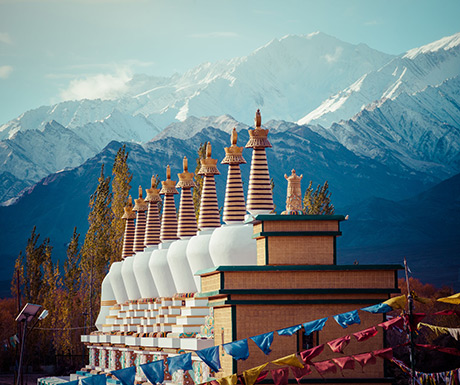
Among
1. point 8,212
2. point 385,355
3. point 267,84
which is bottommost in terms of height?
point 385,355

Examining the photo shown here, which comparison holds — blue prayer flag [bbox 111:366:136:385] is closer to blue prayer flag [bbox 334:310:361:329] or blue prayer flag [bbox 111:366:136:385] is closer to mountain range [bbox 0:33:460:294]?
blue prayer flag [bbox 334:310:361:329]

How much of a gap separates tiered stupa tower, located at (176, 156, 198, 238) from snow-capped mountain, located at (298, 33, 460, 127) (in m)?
138

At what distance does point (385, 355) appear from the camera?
15.0 meters

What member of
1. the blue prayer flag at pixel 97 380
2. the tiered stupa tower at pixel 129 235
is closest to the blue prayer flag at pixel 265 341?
the blue prayer flag at pixel 97 380

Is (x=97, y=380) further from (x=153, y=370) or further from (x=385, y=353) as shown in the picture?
(x=385, y=353)

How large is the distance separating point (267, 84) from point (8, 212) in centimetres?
6363

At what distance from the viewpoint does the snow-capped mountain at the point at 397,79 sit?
545 ft

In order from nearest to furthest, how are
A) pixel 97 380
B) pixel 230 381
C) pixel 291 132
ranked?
pixel 230 381, pixel 97 380, pixel 291 132

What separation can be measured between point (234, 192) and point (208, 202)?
2.19 metres

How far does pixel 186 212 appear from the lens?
2875 cm

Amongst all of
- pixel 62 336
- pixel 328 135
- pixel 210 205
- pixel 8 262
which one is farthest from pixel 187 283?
pixel 328 135

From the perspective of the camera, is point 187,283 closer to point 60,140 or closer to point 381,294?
point 381,294

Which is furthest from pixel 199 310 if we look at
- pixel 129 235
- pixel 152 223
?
pixel 129 235

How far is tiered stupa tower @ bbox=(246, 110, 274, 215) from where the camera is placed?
22.9m
